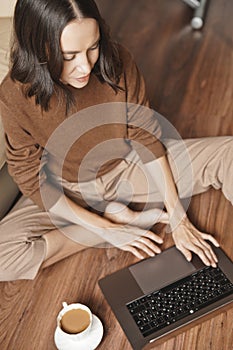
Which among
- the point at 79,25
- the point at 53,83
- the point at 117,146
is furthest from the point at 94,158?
the point at 79,25

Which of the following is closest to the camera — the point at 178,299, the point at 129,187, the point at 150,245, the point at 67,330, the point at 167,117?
the point at 67,330

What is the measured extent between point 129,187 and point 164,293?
1.16 feet

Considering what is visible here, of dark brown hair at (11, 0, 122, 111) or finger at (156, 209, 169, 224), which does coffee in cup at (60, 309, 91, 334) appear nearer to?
finger at (156, 209, 169, 224)

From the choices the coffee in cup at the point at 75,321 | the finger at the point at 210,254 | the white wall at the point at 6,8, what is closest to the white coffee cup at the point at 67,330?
the coffee in cup at the point at 75,321

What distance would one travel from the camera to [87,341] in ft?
4.01

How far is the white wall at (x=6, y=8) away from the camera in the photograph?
5.42 feet

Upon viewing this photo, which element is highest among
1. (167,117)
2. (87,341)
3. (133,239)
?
(167,117)

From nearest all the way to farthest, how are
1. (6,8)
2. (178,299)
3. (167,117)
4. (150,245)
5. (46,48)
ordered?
1. (46,48)
2. (178,299)
3. (150,245)
4. (6,8)
5. (167,117)

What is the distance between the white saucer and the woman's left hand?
312 millimetres

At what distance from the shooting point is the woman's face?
Result: 3.40 feet

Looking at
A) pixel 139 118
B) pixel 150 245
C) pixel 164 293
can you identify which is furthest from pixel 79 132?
pixel 164 293

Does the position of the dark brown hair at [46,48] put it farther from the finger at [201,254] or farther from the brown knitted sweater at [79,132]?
the finger at [201,254]

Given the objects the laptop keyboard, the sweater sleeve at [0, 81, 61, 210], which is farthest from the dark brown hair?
the laptop keyboard

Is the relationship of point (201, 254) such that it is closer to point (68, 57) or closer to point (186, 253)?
point (186, 253)
